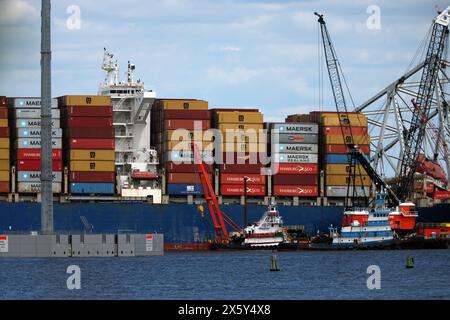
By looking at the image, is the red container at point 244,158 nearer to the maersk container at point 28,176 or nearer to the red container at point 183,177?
the red container at point 183,177

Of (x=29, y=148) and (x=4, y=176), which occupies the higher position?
(x=29, y=148)

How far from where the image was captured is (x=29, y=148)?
10594 centimetres

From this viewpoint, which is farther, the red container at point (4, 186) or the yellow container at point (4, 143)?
the yellow container at point (4, 143)

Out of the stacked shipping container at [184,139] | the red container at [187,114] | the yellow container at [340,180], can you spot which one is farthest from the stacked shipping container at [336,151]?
the red container at [187,114]

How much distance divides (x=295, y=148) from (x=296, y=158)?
3.32 ft

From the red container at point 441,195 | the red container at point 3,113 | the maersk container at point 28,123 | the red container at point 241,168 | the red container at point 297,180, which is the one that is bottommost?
the red container at point 441,195

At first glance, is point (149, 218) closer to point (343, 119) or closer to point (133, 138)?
point (133, 138)

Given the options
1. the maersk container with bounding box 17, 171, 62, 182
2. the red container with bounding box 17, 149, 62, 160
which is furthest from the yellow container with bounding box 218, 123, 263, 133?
the red container with bounding box 17, 149, 62, 160

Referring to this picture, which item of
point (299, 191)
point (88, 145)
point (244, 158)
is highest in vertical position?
point (88, 145)

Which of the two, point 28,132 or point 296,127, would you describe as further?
point 296,127

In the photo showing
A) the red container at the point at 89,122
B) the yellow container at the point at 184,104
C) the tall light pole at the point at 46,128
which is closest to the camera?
the tall light pole at the point at 46,128

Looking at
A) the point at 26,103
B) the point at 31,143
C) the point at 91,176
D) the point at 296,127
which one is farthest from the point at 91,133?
the point at 296,127

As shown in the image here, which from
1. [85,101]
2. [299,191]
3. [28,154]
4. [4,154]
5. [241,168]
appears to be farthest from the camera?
[299,191]

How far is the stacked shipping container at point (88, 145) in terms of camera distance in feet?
349
